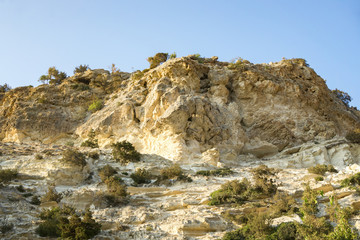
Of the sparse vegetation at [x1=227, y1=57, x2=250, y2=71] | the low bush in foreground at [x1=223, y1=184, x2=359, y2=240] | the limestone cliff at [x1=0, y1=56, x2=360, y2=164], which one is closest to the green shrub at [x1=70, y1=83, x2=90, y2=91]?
the limestone cliff at [x1=0, y1=56, x2=360, y2=164]

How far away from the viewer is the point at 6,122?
33406mm

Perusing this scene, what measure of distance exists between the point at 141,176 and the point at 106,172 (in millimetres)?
2128

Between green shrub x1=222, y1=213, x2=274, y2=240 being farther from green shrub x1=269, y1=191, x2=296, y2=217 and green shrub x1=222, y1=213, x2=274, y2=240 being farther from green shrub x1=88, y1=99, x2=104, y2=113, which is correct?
green shrub x1=88, y1=99, x2=104, y2=113

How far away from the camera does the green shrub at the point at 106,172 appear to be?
65.9ft

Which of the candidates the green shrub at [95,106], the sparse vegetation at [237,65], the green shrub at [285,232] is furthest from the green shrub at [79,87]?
the green shrub at [285,232]

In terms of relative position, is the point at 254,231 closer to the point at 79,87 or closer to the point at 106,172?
the point at 106,172

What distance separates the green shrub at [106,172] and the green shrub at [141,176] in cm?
125

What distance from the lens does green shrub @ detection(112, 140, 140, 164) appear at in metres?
23.3

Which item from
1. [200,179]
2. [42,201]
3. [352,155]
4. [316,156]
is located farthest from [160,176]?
[352,155]

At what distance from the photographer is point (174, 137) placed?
25.8 meters

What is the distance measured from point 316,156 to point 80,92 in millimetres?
25419

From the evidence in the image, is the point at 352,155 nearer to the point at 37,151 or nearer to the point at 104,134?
the point at 104,134

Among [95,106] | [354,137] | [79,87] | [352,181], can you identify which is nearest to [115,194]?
[352,181]

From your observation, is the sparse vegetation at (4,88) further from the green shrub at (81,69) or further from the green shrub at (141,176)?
the green shrub at (141,176)
